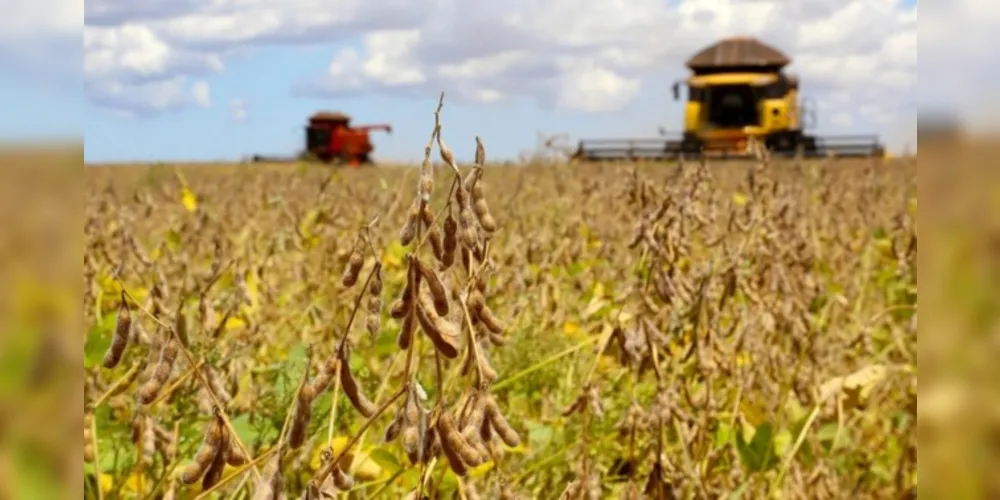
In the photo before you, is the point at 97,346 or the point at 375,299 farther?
the point at 97,346

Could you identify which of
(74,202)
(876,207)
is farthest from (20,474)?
(876,207)

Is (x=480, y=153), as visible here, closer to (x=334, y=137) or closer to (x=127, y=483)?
(x=127, y=483)

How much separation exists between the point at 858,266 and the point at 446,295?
3818 millimetres

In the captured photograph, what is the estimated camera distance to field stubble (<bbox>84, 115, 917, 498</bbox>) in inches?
36.2

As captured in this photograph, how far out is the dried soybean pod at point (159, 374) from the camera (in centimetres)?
84

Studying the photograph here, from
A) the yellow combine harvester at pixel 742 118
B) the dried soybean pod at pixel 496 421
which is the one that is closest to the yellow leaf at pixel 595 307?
the dried soybean pod at pixel 496 421

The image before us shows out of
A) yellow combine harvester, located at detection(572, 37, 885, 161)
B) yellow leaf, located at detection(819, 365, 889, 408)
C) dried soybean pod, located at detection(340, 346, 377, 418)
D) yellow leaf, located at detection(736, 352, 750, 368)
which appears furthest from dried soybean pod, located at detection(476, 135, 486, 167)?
yellow combine harvester, located at detection(572, 37, 885, 161)

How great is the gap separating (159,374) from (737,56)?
26392 mm

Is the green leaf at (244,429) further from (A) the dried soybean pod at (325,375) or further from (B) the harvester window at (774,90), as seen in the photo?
(B) the harvester window at (774,90)

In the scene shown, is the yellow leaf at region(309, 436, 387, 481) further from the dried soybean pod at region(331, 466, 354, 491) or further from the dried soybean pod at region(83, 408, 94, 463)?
the dried soybean pod at region(331, 466, 354, 491)

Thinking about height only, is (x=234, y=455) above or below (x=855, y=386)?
above

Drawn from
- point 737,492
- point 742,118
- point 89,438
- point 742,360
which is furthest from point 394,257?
point 742,118

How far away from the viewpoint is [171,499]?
122 cm

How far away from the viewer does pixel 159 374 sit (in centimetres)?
85
